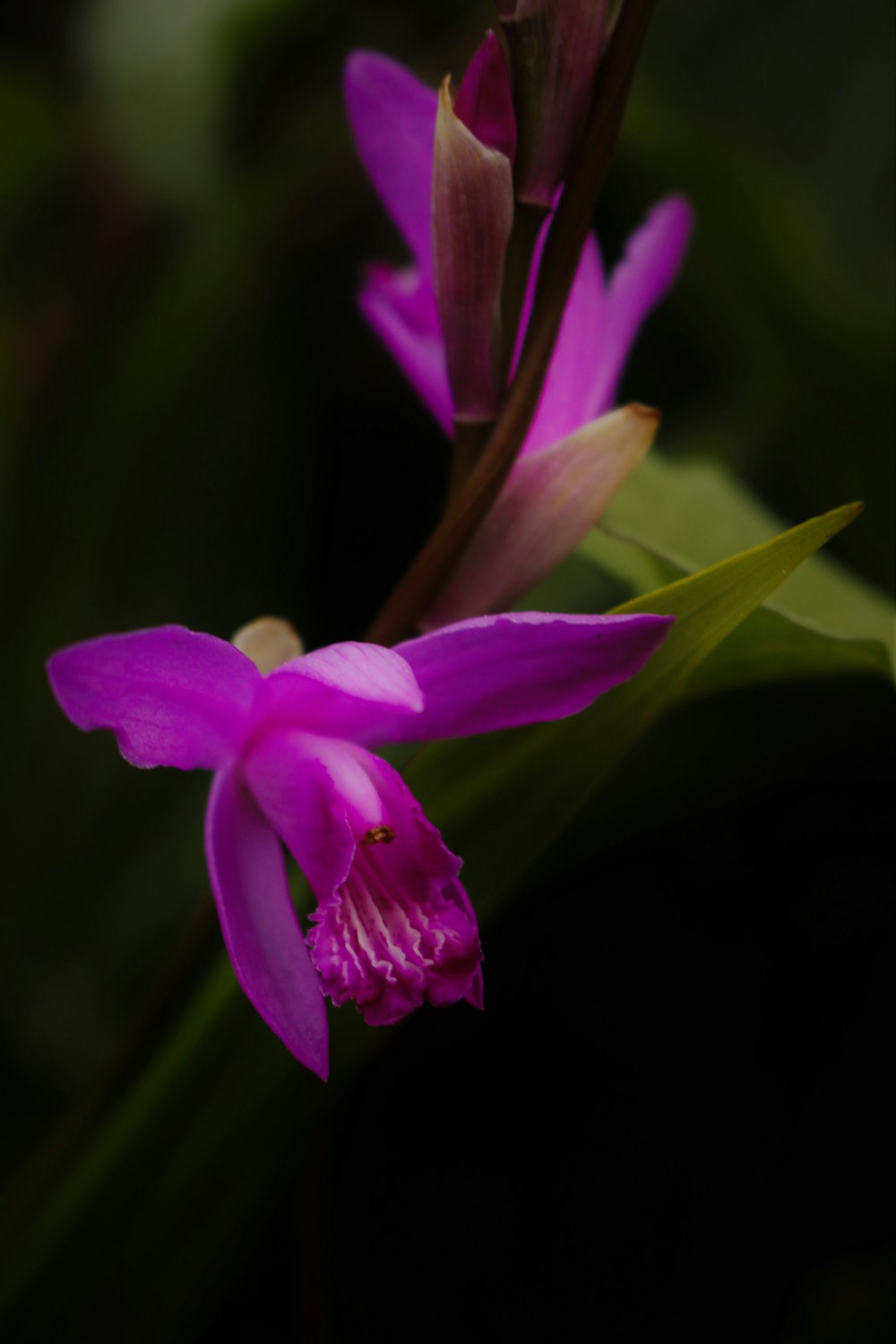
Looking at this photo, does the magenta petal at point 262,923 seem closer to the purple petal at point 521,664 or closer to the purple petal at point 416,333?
the purple petal at point 521,664

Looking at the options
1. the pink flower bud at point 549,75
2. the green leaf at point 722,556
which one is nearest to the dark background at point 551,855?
the green leaf at point 722,556

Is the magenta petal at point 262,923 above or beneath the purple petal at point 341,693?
beneath

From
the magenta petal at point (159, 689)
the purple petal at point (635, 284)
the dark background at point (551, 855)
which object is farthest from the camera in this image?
the dark background at point (551, 855)

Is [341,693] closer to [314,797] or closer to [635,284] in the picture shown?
[314,797]

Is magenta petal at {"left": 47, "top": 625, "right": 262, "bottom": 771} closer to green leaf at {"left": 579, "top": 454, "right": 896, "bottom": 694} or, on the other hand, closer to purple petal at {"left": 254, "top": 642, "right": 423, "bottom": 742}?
purple petal at {"left": 254, "top": 642, "right": 423, "bottom": 742}

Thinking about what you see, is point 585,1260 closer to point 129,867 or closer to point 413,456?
point 129,867

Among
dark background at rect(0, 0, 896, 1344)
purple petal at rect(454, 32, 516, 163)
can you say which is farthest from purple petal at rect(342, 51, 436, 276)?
Answer: dark background at rect(0, 0, 896, 1344)
